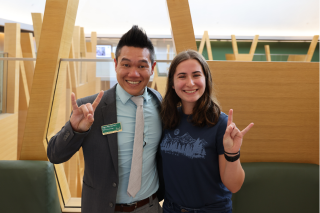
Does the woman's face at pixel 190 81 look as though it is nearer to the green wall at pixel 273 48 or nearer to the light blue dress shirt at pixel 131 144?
the light blue dress shirt at pixel 131 144

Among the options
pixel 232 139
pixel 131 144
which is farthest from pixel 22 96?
pixel 232 139

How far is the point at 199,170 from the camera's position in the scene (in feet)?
4.12

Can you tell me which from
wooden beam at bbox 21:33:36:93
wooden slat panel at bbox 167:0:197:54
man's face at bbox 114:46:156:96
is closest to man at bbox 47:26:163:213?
man's face at bbox 114:46:156:96

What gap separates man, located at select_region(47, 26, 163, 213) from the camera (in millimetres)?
1286

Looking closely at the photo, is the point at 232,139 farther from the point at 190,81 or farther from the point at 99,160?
the point at 99,160

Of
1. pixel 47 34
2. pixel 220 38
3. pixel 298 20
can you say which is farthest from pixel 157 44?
pixel 47 34

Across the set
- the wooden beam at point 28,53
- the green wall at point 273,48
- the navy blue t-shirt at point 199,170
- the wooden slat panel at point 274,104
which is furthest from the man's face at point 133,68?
the green wall at point 273,48

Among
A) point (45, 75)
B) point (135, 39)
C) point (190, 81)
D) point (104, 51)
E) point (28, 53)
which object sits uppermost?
point (104, 51)

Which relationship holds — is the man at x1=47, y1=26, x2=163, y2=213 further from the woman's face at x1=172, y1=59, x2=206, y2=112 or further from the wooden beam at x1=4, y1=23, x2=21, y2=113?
the wooden beam at x1=4, y1=23, x2=21, y2=113

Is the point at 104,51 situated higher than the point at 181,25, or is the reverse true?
the point at 104,51

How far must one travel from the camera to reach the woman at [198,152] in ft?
4.09

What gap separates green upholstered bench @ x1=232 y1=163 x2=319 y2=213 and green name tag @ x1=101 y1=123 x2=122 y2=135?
118 centimetres

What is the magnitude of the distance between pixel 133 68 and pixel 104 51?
7.85 m

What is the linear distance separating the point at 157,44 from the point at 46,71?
7223 millimetres
